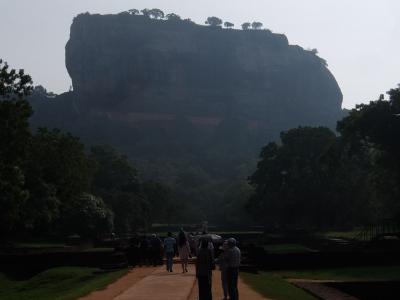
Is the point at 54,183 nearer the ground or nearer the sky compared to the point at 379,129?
nearer the ground

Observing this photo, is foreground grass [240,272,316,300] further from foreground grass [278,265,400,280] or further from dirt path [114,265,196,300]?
foreground grass [278,265,400,280]

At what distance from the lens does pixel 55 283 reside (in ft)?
85.0

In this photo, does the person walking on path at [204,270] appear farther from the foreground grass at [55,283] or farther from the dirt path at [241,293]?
the foreground grass at [55,283]

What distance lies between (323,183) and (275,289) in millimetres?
43125

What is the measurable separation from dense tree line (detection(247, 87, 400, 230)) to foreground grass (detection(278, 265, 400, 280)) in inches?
789

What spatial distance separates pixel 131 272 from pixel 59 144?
82.9 feet

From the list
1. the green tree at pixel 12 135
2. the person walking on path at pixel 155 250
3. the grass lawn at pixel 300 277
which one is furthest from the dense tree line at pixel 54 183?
the grass lawn at pixel 300 277

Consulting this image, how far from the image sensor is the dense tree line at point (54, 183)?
3341 centimetres

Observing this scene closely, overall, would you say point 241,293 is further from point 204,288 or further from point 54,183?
point 54,183

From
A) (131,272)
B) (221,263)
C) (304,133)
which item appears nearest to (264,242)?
(304,133)

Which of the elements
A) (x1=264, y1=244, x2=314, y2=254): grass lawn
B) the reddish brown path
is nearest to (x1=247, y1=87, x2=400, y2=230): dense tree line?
(x1=264, y1=244, x2=314, y2=254): grass lawn

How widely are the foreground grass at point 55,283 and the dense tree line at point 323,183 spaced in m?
25.1

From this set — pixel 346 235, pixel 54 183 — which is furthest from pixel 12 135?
pixel 346 235

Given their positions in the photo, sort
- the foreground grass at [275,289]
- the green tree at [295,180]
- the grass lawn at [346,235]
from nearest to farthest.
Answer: the foreground grass at [275,289], the grass lawn at [346,235], the green tree at [295,180]
